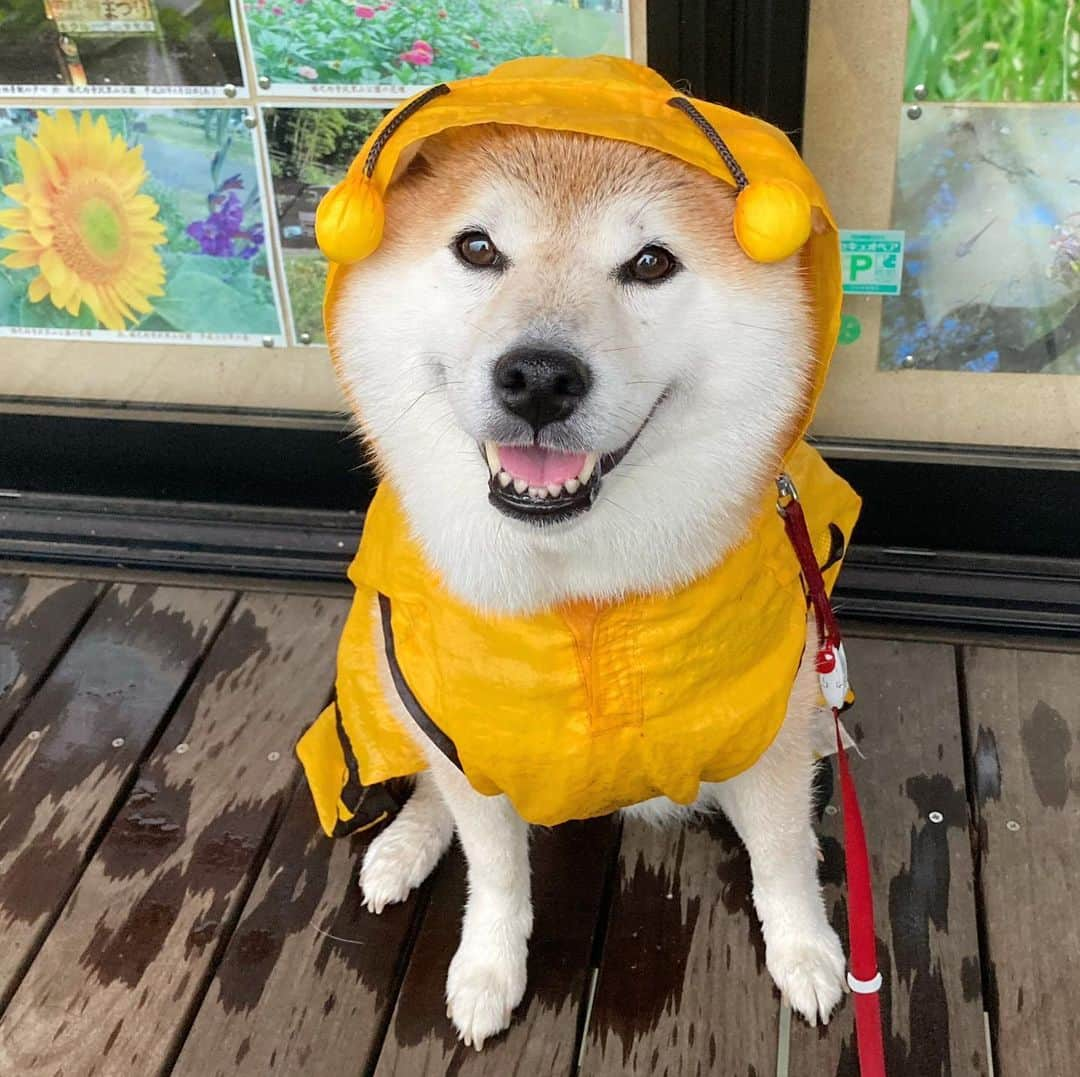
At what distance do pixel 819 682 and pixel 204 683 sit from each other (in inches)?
41.1

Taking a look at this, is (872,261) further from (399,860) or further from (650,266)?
(399,860)

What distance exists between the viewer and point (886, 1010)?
1.34m

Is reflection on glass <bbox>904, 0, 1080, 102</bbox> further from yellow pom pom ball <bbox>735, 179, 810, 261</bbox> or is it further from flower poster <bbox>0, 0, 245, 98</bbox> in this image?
flower poster <bbox>0, 0, 245, 98</bbox>

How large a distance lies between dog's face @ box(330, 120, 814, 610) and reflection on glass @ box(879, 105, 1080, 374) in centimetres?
70

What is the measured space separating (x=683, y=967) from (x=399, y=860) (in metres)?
0.39

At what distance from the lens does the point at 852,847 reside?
1148 mm

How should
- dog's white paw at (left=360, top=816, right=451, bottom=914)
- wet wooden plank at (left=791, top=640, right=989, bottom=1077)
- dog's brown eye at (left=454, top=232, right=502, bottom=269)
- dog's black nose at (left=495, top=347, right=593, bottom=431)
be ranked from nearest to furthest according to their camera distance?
dog's black nose at (left=495, top=347, right=593, bottom=431), dog's brown eye at (left=454, top=232, right=502, bottom=269), wet wooden plank at (left=791, top=640, right=989, bottom=1077), dog's white paw at (left=360, top=816, right=451, bottom=914)

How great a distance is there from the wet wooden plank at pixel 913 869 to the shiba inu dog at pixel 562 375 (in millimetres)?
383

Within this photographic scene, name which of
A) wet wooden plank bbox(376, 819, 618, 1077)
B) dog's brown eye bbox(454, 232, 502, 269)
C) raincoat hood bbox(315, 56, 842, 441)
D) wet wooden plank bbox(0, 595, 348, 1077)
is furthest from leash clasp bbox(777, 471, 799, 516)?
wet wooden plank bbox(0, 595, 348, 1077)

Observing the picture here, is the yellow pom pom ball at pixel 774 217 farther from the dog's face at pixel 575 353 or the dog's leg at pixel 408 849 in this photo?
the dog's leg at pixel 408 849

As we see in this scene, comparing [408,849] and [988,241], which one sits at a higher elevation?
[988,241]

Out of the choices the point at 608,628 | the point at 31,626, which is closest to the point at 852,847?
the point at 608,628

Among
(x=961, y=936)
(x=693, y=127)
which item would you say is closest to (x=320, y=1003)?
(x=961, y=936)

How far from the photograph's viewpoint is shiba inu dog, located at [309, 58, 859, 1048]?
992 millimetres
